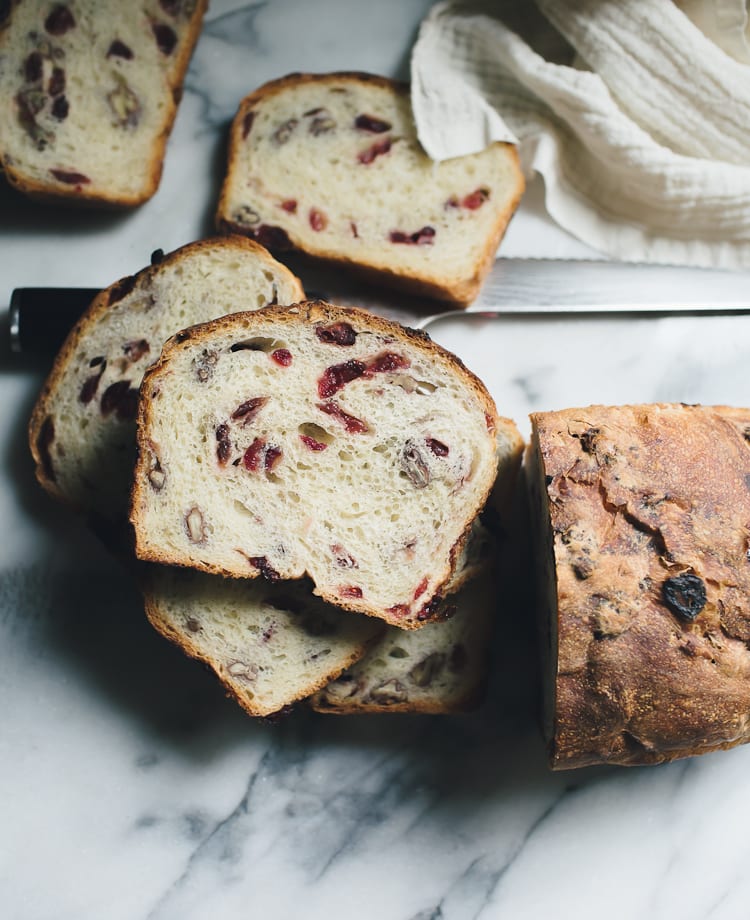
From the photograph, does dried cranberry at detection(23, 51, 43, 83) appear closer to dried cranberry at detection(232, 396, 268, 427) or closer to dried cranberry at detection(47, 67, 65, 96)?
dried cranberry at detection(47, 67, 65, 96)

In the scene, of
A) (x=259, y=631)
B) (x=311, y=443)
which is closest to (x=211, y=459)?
(x=311, y=443)

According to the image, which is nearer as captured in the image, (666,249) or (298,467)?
(298,467)

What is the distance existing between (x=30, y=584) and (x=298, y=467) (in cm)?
93

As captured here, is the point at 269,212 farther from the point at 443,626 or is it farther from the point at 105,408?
the point at 443,626

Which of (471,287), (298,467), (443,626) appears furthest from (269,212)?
(443,626)

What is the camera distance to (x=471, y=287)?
2.61 meters

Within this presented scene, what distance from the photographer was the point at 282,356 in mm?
2230

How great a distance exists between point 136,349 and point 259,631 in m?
0.77

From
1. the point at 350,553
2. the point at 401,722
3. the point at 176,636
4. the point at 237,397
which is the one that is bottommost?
the point at 401,722

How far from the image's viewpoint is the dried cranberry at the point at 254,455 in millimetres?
2215

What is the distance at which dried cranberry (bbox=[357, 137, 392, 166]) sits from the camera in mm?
2678

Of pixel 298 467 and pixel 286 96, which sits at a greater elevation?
pixel 286 96

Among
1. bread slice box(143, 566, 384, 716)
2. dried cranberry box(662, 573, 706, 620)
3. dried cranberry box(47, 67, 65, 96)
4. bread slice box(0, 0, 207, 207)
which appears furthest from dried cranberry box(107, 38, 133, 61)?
dried cranberry box(662, 573, 706, 620)

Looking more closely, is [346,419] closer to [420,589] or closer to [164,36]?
[420,589]
